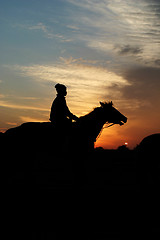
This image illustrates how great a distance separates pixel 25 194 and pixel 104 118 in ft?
13.0

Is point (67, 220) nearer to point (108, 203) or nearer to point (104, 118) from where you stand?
point (108, 203)

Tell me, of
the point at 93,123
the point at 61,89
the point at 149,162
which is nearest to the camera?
the point at 149,162

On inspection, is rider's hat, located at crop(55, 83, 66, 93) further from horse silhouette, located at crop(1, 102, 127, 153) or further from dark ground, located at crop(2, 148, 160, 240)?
dark ground, located at crop(2, 148, 160, 240)

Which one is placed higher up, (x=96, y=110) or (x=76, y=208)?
(x=96, y=110)

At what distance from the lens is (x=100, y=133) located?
8961mm

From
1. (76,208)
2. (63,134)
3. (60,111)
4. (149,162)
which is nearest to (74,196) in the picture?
(76,208)

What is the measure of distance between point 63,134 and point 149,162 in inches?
123

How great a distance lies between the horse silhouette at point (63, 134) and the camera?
25.1ft

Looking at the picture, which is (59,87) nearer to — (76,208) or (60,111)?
(60,111)

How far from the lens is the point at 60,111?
8359mm

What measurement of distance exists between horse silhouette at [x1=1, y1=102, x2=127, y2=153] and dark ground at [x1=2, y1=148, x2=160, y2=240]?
320 mm

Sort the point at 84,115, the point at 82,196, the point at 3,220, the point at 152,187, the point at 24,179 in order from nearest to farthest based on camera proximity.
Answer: the point at 3,220
the point at 152,187
the point at 82,196
the point at 24,179
the point at 84,115

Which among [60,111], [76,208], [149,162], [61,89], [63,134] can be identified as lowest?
[76,208]

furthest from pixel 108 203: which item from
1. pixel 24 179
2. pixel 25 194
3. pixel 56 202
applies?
pixel 24 179
